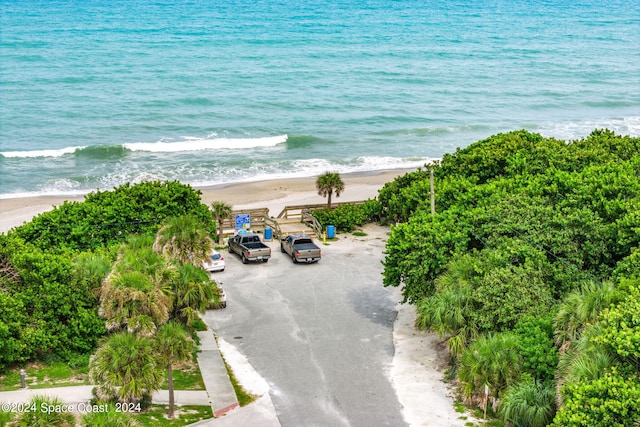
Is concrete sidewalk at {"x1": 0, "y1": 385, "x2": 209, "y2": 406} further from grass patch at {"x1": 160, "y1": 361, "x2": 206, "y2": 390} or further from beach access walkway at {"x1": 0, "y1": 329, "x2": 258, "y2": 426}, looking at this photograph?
grass patch at {"x1": 160, "y1": 361, "x2": 206, "y2": 390}

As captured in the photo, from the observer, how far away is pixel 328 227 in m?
45.0

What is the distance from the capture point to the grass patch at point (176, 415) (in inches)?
966

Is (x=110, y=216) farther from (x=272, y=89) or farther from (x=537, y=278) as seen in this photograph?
(x=272, y=89)

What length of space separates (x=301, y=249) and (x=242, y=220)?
5.91 meters

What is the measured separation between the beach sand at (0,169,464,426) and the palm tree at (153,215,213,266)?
12.9ft

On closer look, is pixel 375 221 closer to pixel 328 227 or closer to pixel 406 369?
pixel 328 227

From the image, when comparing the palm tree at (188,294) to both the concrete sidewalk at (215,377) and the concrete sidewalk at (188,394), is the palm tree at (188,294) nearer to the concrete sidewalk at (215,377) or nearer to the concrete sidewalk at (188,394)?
the concrete sidewalk at (215,377)

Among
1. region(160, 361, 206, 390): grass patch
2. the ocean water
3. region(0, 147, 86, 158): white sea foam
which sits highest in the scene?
the ocean water

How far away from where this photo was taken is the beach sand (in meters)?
26.0

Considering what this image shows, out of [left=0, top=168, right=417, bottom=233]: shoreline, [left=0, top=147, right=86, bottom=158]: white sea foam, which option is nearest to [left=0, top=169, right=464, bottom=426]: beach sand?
[left=0, top=168, right=417, bottom=233]: shoreline

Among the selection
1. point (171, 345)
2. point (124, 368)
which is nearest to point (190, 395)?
point (171, 345)

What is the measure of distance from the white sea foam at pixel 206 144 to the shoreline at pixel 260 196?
10733mm

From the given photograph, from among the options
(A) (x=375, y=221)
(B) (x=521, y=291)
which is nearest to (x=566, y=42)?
(A) (x=375, y=221)

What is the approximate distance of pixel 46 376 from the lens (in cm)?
2750
